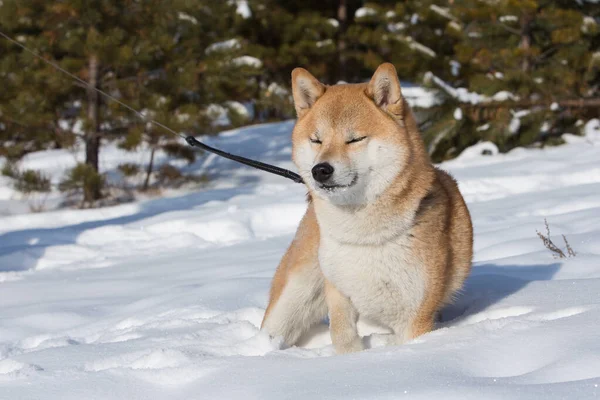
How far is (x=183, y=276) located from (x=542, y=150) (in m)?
6.71

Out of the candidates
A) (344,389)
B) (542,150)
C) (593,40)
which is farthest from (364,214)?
(593,40)

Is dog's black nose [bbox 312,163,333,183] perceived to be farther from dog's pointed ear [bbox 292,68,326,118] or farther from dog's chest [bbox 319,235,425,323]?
dog's pointed ear [bbox 292,68,326,118]

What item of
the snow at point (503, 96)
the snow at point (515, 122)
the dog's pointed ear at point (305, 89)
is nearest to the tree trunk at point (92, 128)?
the snow at point (503, 96)

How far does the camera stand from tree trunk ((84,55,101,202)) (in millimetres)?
10641

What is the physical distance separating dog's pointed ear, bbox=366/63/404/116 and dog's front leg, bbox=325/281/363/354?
81cm

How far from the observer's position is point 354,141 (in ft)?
9.86

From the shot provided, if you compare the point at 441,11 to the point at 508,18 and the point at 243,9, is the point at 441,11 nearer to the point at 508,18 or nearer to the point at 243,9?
the point at 508,18

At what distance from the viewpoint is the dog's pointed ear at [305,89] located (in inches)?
127

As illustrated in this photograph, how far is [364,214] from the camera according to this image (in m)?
3.00

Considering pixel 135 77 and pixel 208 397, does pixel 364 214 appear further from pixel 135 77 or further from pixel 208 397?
pixel 135 77

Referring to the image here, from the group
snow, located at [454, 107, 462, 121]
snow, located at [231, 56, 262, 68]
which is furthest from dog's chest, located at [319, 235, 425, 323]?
snow, located at [231, 56, 262, 68]

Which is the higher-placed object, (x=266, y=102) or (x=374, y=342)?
(x=374, y=342)

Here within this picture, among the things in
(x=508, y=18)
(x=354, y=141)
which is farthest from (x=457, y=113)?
(x=354, y=141)

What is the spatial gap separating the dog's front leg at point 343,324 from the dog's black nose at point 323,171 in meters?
0.54
